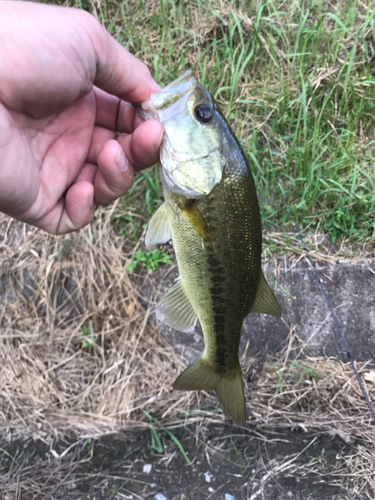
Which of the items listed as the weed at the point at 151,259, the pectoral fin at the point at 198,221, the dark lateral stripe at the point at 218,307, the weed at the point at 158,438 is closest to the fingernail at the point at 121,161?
the pectoral fin at the point at 198,221

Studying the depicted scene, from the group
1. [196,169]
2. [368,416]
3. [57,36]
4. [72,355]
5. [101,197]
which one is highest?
[57,36]

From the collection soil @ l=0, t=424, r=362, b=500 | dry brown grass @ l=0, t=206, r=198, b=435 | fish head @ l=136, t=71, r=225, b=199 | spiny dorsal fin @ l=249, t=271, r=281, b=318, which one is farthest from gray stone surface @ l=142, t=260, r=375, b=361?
fish head @ l=136, t=71, r=225, b=199

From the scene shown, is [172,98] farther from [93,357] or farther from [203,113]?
[93,357]

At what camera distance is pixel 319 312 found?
2576 mm

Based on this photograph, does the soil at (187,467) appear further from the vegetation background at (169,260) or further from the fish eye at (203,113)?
the fish eye at (203,113)

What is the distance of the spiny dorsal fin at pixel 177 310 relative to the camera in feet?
5.56

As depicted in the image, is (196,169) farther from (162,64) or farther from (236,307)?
(162,64)

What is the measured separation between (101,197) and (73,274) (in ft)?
3.87

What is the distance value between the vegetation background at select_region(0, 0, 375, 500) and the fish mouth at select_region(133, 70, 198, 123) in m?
1.27

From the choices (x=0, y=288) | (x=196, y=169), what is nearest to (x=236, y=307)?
(x=196, y=169)

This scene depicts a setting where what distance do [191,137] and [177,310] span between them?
86 centimetres

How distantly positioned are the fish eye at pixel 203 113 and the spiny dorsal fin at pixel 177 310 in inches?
31.2

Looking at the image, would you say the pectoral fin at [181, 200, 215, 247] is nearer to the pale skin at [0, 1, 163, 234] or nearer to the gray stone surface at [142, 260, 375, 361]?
the pale skin at [0, 1, 163, 234]

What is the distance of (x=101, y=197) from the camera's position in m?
1.83
